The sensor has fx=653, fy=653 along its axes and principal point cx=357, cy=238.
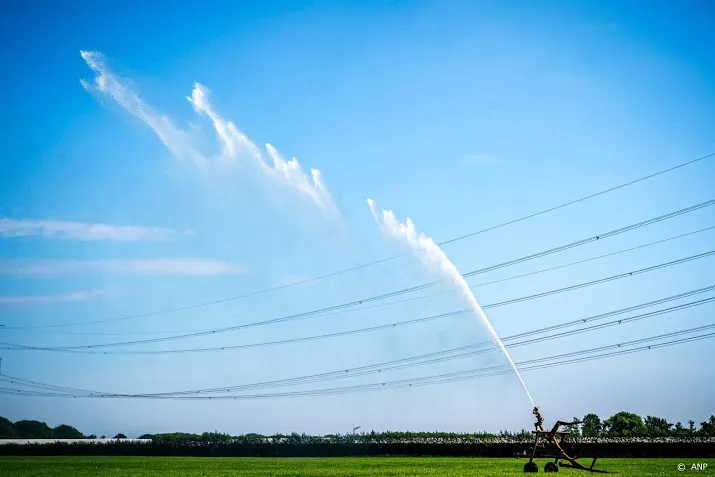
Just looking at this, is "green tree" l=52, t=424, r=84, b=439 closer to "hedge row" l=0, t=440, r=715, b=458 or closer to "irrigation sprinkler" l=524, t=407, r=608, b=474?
"hedge row" l=0, t=440, r=715, b=458

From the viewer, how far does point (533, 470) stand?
3272 centimetres

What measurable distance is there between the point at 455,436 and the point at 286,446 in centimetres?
2518

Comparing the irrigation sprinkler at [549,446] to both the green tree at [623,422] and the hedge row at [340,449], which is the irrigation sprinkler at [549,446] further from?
the green tree at [623,422]

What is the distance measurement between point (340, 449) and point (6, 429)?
4755 inches

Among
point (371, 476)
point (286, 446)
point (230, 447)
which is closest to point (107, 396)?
point (230, 447)

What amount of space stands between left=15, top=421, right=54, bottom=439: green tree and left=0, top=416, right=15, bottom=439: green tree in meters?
1.84

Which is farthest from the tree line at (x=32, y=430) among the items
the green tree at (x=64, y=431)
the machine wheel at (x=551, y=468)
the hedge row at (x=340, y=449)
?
the machine wheel at (x=551, y=468)

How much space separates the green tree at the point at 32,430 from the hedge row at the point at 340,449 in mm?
79555

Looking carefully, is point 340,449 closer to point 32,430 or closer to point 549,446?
point 549,446

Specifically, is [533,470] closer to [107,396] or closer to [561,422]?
[561,422]

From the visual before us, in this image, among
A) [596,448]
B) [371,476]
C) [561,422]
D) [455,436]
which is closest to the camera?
[561,422]

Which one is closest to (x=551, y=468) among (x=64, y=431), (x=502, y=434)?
(x=502, y=434)

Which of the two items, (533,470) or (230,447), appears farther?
(230,447)

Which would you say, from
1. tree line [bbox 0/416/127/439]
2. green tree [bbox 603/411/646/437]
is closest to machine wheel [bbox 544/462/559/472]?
green tree [bbox 603/411/646/437]
